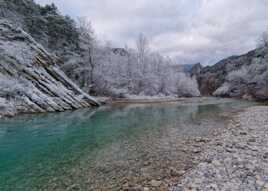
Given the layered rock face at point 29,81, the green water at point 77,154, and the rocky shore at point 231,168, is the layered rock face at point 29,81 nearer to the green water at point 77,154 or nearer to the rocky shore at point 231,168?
the green water at point 77,154

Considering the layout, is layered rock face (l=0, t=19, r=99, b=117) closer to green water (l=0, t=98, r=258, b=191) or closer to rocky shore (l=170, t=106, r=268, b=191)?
green water (l=0, t=98, r=258, b=191)

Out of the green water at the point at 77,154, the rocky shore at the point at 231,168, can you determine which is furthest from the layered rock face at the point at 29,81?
the rocky shore at the point at 231,168

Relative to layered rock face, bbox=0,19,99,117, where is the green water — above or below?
below

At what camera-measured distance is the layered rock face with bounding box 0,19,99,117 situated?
2288 cm

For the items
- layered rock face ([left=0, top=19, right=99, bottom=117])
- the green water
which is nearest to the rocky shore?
the green water

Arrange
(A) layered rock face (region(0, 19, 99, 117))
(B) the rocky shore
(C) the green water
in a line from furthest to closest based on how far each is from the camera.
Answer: (A) layered rock face (region(0, 19, 99, 117)) → (C) the green water → (B) the rocky shore

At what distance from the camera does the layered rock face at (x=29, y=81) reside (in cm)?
2288

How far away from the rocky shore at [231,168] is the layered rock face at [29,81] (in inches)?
779

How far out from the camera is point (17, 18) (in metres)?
42.2

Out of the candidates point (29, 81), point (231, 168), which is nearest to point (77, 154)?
point (231, 168)

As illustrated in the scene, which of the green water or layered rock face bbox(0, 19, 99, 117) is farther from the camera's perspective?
layered rock face bbox(0, 19, 99, 117)

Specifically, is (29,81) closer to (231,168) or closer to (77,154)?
(77,154)

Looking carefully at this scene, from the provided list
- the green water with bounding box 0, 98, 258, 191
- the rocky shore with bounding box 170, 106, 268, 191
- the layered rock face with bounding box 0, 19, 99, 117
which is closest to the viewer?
the rocky shore with bounding box 170, 106, 268, 191

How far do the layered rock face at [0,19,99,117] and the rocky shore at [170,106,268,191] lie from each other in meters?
19.8
